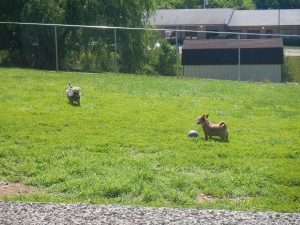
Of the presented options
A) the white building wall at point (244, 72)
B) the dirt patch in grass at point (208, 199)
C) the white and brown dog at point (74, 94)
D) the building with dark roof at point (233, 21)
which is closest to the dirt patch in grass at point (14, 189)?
the dirt patch in grass at point (208, 199)

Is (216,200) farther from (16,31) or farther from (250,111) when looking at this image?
(16,31)

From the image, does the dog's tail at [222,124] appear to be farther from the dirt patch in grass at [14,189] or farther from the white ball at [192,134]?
the dirt patch in grass at [14,189]

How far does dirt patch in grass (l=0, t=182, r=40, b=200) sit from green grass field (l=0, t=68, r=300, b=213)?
0.14 metres

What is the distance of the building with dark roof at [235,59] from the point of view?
24828 millimetres

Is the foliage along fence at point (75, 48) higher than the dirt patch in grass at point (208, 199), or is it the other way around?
the foliage along fence at point (75, 48)

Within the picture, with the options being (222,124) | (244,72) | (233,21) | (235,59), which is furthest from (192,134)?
(233,21)

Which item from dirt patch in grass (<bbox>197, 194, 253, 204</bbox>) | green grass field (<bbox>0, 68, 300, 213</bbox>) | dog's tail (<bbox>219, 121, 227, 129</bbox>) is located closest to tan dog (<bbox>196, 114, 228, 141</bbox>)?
Result: dog's tail (<bbox>219, 121, 227, 129</bbox>)

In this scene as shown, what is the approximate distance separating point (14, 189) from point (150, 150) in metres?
2.50

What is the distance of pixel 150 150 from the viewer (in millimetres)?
9562

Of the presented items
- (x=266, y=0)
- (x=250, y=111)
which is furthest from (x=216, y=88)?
(x=266, y=0)

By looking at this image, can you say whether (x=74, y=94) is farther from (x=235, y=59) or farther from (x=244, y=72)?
(x=244, y=72)

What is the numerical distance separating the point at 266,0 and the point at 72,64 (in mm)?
66521

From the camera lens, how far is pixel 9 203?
279 inches

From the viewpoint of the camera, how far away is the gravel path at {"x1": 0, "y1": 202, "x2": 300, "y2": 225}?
6.41 metres
